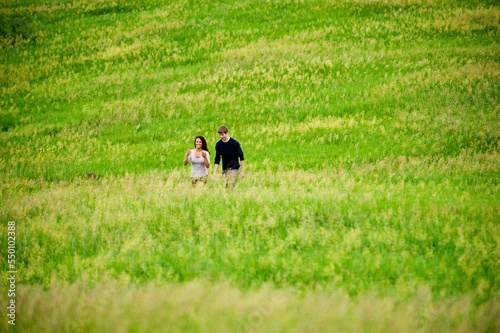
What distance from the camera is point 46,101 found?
22.5 m

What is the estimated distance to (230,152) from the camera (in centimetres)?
920

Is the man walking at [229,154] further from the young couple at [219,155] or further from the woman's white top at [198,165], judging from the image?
the woman's white top at [198,165]

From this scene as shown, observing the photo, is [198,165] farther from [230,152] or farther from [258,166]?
[258,166]

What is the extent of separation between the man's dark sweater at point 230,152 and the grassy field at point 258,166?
820 millimetres

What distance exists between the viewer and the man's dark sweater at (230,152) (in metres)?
9.16

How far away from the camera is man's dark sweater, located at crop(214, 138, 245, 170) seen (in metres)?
9.16

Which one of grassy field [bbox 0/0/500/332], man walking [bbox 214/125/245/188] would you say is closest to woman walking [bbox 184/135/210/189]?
man walking [bbox 214/125/245/188]

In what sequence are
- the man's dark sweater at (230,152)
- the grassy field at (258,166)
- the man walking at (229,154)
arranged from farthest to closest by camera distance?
the man's dark sweater at (230,152) < the man walking at (229,154) < the grassy field at (258,166)

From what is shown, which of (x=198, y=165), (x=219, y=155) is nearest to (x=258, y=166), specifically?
(x=219, y=155)

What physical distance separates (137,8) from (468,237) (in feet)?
132

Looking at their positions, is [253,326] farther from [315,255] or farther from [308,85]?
[308,85]

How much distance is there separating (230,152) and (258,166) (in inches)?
145

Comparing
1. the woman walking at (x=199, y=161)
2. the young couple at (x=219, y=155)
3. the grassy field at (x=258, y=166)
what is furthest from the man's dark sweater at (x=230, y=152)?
the grassy field at (x=258, y=166)

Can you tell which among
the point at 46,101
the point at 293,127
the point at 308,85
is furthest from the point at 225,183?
the point at 46,101
